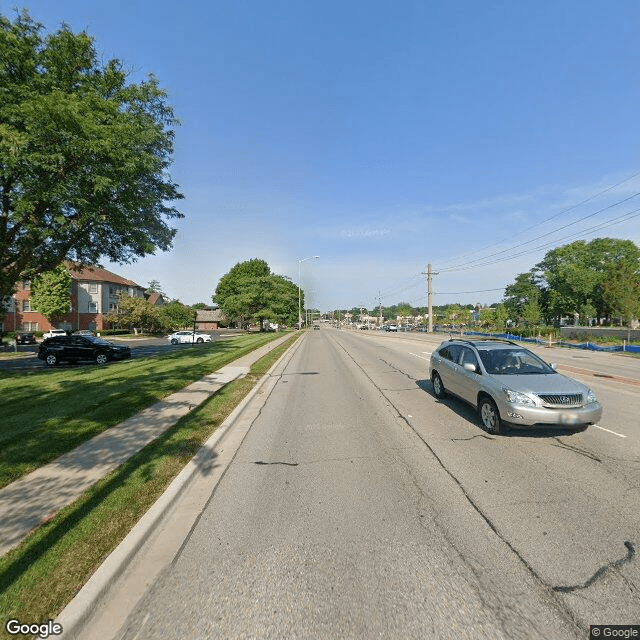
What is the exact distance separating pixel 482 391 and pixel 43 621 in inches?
271

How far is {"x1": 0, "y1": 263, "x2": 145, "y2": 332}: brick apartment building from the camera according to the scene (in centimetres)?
5319

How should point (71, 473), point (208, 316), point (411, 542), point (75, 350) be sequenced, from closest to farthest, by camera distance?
point (411, 542) < point (71, 473) < point (75, 350) < point (208, 316)

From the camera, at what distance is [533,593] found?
286 centimetres

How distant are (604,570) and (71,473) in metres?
6.14

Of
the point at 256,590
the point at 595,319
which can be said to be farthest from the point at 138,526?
the point at 595,319

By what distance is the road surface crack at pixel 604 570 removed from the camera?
9.52 feet

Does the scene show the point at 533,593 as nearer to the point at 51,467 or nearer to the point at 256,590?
the point at 256,590

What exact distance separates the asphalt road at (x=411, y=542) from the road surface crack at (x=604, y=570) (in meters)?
0.02

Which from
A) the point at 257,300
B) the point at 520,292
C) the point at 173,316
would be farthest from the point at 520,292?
the point at 173,316

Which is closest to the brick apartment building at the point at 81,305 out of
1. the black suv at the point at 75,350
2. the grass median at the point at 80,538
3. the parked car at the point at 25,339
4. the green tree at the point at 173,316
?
the green tree at the point at 173,316

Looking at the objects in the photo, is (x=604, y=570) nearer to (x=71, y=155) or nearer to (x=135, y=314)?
(x=71, y=155)

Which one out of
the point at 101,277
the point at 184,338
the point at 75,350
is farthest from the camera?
the point at 101,277

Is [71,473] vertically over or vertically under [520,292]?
under

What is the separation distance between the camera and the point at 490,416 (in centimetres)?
684
